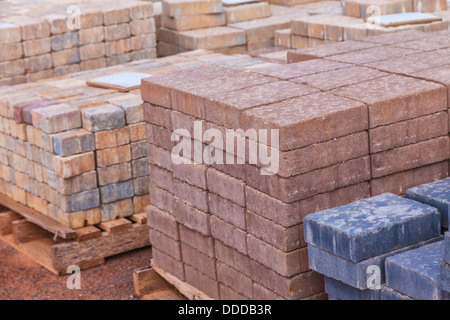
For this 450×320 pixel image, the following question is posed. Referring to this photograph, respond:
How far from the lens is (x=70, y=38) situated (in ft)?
44.7

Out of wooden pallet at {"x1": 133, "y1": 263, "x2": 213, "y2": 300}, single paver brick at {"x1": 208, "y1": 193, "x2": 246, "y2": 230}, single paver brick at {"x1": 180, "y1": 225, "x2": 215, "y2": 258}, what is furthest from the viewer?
wooden pallet at {"x1": 133, "y1": 263, "x2": 213, "y2": 300}

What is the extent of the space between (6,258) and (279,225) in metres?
4.70

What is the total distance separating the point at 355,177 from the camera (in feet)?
23.3

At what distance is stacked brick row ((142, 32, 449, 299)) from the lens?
6.86 meters

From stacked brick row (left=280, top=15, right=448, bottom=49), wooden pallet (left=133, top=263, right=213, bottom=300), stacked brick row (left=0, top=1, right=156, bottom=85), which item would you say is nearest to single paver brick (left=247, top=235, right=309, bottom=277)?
wooden pallet (left=133, top=263, right=213, bottom=300)

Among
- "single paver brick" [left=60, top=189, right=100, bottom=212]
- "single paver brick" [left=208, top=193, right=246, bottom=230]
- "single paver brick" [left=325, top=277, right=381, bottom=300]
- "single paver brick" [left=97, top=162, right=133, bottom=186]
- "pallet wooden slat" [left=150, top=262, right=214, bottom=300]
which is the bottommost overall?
"pallet wooden slat" [left=150, top=262, right=214, bottom=300]

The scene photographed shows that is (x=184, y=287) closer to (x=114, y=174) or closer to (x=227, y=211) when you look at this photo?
(x=227, y=211)

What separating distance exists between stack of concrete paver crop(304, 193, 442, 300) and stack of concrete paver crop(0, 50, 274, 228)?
3.79 metres

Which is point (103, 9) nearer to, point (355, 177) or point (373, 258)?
point (355, 177)

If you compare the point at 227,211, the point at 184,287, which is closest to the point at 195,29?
the point at 184,287

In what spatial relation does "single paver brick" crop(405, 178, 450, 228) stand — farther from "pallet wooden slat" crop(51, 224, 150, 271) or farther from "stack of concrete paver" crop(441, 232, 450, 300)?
"pallet wooden slat" crop(51, 224, 150, 271)

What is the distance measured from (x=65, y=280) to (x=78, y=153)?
1.43 meters

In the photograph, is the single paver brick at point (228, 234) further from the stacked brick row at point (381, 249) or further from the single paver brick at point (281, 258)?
the stacked brick row at point (381, 249)

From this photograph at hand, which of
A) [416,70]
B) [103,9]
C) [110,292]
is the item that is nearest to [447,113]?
[416,70]
